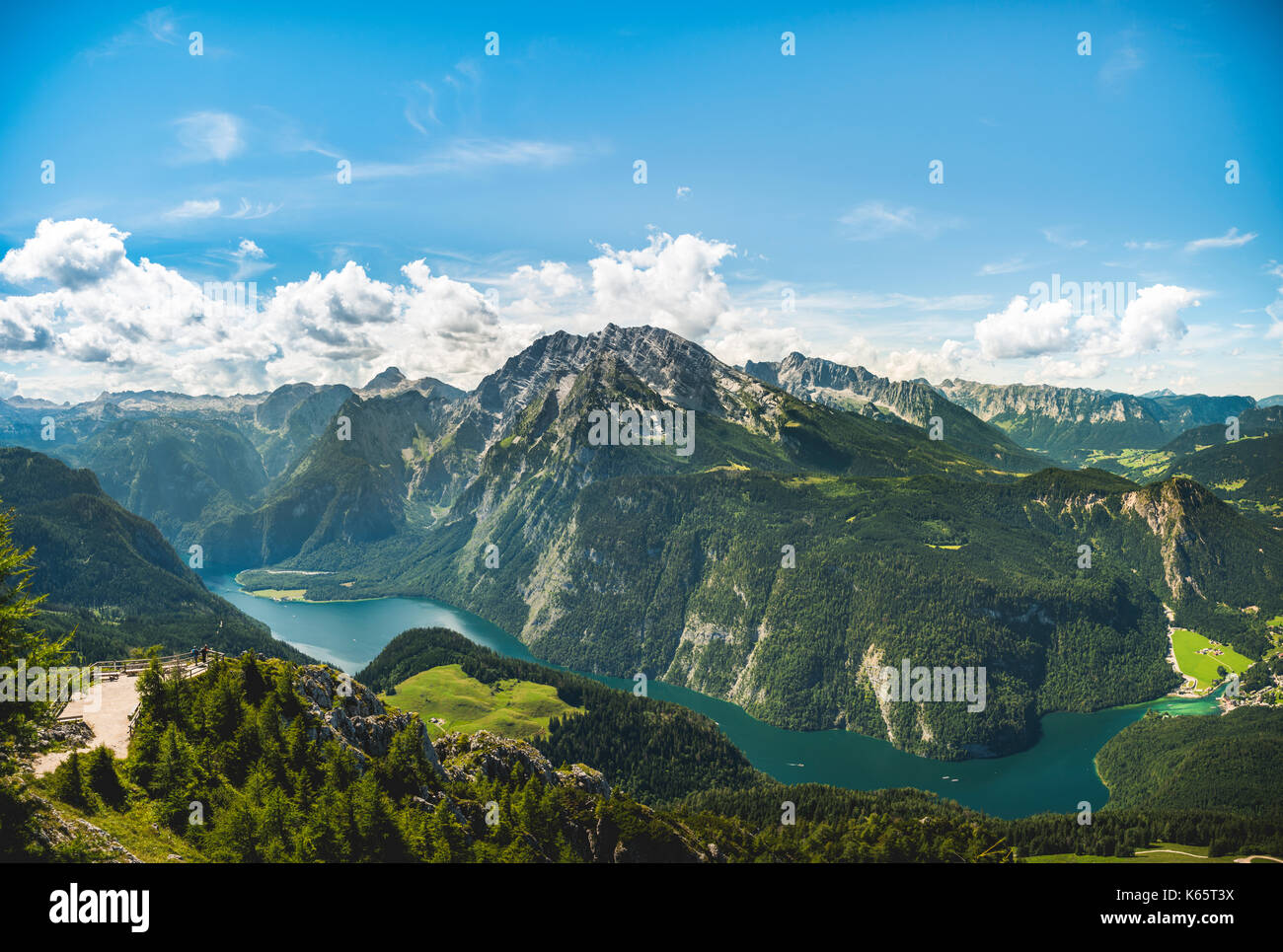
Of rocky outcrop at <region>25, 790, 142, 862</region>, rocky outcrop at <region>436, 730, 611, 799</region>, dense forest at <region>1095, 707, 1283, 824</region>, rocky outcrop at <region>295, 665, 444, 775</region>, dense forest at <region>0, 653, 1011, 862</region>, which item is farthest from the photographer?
dense forest at <region>1095, 707, 1283, 824</region>

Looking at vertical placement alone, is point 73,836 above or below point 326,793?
above

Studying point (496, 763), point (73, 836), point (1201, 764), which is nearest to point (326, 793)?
point (73, 836)

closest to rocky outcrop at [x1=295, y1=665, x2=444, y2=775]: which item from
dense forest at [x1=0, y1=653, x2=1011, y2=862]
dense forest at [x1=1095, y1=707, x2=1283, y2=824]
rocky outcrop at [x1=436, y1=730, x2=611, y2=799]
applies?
dense forest at [x1=0, y1=653, x2=1011, y2=862]

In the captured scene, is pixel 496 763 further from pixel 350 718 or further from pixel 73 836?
pixel 73 836

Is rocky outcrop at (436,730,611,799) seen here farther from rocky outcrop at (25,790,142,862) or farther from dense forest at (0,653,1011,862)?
rocky outcrop at (25,790,142,862)

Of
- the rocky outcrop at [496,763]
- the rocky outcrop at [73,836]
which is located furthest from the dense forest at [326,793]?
the rocky outcrop at [73,836]

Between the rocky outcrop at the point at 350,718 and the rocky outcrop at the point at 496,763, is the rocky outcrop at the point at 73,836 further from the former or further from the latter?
the rocky outcrop at the point at 496,763
